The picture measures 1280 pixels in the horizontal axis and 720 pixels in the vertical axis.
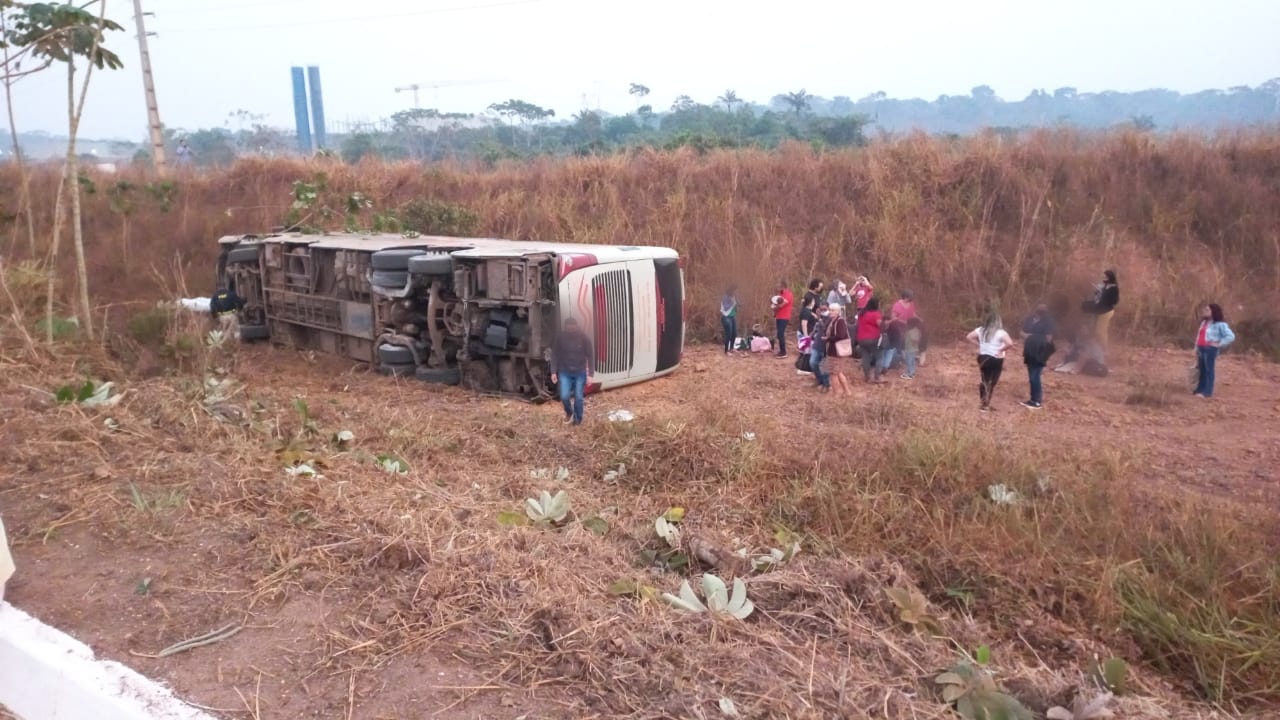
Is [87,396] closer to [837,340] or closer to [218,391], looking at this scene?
[218,391]

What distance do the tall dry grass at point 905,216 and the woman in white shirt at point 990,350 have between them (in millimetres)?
4031

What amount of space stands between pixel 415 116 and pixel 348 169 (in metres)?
21.0

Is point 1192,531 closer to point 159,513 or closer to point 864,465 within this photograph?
point 864,465

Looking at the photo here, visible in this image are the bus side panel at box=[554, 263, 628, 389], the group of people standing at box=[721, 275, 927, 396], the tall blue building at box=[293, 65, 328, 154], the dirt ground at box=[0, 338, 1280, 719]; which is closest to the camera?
the dirt ground at box=[0, 338, 1280, 719]

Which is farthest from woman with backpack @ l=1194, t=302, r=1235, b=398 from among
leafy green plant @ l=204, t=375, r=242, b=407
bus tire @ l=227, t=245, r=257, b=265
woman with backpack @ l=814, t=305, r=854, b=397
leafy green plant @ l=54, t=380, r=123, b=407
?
bus tire @ l=227, t=245, r=257, b=265

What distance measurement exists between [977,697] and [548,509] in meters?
2.51

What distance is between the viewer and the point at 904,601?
3.77 meters

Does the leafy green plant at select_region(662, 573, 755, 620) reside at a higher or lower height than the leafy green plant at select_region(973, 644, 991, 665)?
higher

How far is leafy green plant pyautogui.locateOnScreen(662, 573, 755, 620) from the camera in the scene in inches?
141

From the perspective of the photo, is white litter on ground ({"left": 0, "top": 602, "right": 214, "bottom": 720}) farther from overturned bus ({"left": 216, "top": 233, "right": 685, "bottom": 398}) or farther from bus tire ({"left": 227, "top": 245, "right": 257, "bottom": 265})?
bus tire ({"left": 227, "top": 245, "right": 257, "bottom": 265})

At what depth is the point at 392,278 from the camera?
31.8 feet

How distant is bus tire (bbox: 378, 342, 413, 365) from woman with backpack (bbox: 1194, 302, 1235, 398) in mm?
9125

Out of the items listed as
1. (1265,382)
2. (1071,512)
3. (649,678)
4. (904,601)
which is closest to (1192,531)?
(1071,512)

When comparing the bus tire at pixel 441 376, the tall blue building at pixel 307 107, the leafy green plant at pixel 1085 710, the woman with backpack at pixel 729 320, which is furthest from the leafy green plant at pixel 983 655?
the tall blue building at pixel 307 107
